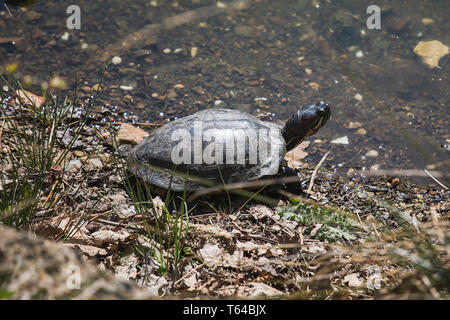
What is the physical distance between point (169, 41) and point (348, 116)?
264cm

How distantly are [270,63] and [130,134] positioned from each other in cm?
223

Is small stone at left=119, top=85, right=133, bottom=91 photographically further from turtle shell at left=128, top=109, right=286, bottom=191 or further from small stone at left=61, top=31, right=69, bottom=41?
turtle shell at left=128, top=109, right=286, bottom=191

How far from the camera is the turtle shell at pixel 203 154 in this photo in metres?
3.00

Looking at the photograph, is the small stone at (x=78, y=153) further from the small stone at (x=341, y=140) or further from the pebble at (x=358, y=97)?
the pebble at (x=358, y=97)

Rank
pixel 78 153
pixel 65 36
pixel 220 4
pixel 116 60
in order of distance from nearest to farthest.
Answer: pixel 78 153 < pixel 116 60 < pixel 65 36 < pixel 220 4

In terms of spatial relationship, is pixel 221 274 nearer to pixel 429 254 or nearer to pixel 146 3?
pixel 429 254

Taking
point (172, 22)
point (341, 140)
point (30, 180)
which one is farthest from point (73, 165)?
point (172, 22)

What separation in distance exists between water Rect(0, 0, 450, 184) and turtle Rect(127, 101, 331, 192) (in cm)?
102

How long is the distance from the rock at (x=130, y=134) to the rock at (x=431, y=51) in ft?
12.5

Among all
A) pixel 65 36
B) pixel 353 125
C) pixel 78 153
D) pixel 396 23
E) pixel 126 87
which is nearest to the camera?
pixel 78 153

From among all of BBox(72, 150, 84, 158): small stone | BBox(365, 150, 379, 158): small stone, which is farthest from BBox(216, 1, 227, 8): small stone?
BBox(72, 150, 84, 158): small stone

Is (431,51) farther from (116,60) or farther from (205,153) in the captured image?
(116,60)

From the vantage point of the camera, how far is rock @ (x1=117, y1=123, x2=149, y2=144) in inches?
139

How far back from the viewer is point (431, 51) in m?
4.96
